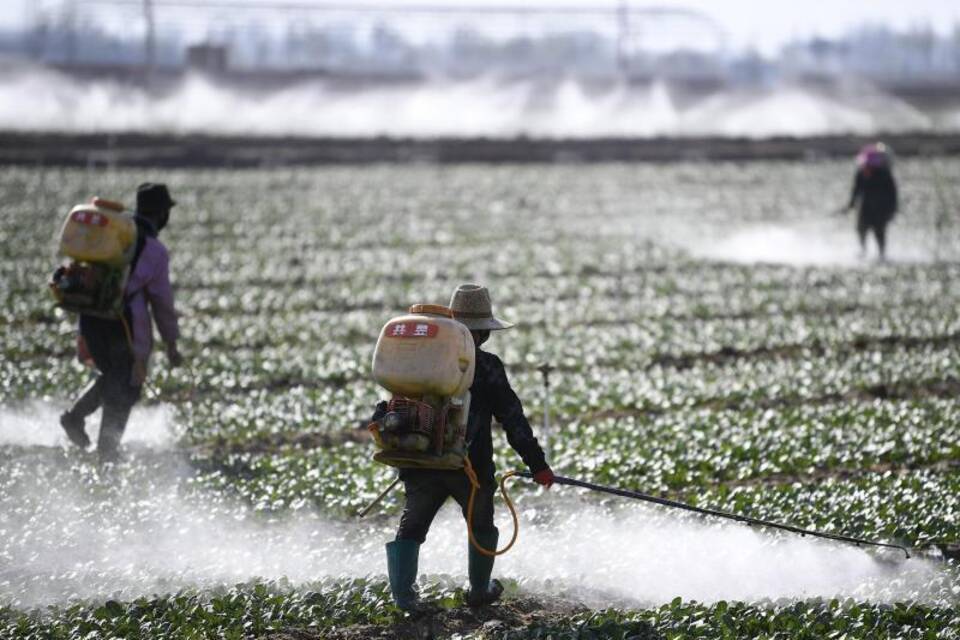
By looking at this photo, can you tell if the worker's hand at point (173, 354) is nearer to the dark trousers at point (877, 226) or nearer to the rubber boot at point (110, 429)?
the rubber boot at point (110, 429)

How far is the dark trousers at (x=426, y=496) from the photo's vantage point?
8.80 metres

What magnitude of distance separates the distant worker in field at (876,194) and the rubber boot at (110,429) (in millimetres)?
18075

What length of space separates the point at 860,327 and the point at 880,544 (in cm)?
1076

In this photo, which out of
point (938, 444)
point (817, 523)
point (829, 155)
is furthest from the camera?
point (829, 155)

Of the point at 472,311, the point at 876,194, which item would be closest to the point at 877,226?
the point at 876,194

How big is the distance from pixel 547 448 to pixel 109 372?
165 inches

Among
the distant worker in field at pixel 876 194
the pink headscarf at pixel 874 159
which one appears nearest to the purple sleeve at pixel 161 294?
the distant worker in field at pixel 876 194

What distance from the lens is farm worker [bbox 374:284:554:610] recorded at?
28.8ft

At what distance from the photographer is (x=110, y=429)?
12.6 metres

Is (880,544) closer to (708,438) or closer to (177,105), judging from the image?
(708,438)

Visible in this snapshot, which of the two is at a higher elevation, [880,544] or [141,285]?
[141,285]

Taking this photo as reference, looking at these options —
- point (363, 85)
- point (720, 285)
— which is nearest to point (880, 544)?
point (720, 285)

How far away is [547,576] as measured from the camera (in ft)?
32.4

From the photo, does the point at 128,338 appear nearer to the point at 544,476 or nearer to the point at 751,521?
the point at 544,476
